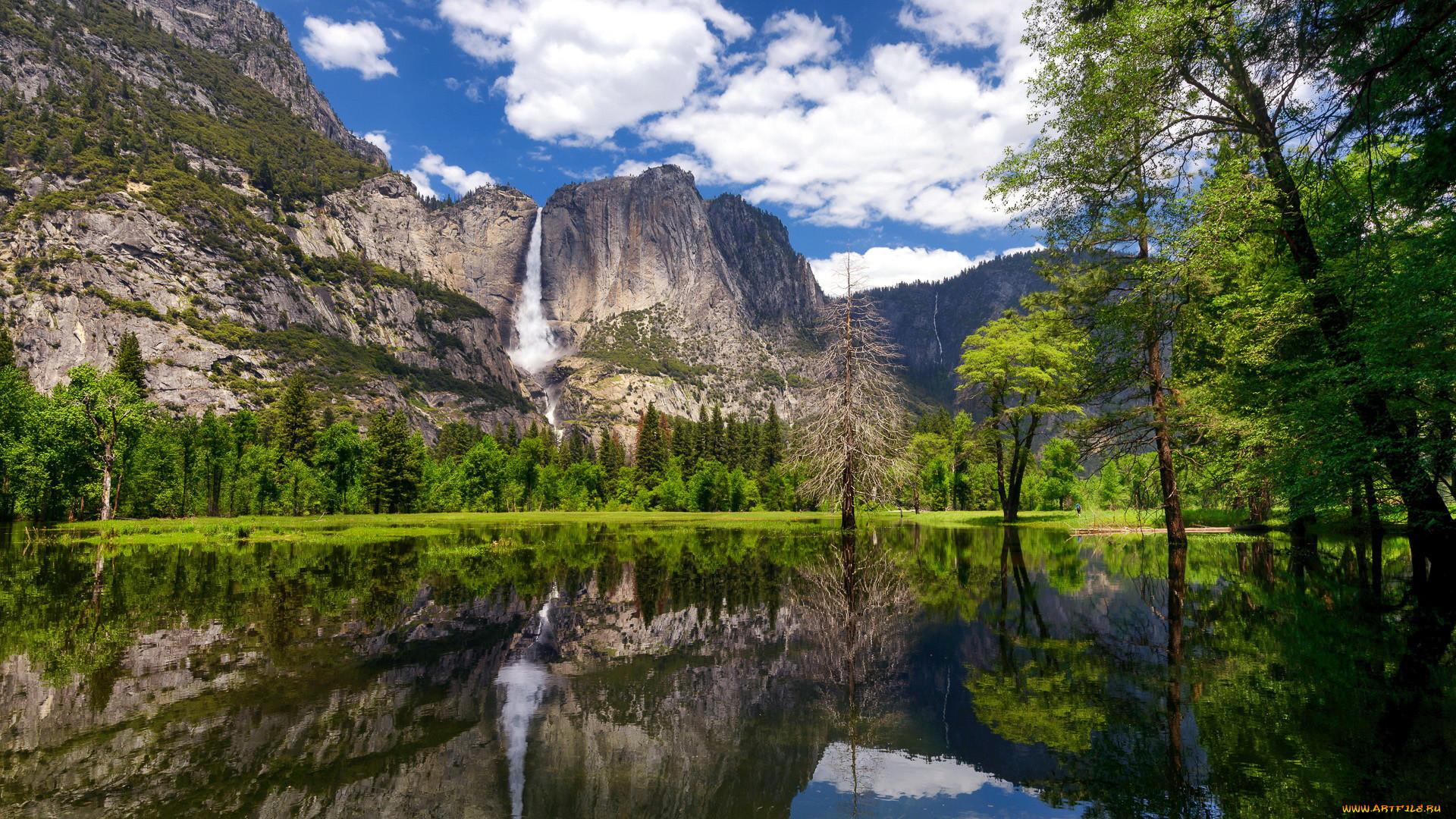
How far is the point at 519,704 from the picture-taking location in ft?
24.8

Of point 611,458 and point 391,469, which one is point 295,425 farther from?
point 611,458

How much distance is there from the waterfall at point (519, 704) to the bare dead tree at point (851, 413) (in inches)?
726

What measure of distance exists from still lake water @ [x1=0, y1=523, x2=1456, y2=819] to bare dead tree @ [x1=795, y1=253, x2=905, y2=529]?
11.8m

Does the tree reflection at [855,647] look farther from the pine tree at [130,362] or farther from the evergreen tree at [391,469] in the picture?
the pine tree at [130,362]

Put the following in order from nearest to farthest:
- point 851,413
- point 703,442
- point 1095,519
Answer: point 851,413
point 1095,519
point 703,442

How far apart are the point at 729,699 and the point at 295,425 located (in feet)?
268

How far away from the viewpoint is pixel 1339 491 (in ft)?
39.7

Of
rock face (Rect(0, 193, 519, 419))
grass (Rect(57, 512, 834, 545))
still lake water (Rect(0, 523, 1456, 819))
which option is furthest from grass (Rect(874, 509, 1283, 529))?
rock face (Rect(0, 193, 519, 419))

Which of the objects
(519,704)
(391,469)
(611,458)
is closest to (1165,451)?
(519,704)

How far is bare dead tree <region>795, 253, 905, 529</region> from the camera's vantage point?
27766mm

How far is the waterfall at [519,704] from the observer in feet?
18.1

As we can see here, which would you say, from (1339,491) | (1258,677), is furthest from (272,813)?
(1339,491)

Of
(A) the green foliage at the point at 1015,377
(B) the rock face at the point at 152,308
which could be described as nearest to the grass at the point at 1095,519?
(A) the green foliage at the point at 1015,377

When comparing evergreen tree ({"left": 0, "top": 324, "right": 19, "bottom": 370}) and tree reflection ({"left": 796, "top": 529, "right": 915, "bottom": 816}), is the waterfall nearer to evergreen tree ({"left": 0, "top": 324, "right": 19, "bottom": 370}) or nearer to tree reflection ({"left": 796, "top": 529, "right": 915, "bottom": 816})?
tree reflection ({"left": 796, "top": 529, "right": 915, "bottom": 816})
